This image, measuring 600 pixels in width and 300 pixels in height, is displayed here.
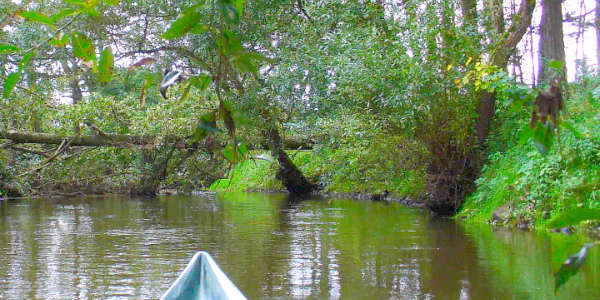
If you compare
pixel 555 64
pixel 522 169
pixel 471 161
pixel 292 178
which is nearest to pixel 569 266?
pixel 555 64

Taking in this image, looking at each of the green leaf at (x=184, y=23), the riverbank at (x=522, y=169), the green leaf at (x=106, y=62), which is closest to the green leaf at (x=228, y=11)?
the green leaf at (x=184, y=23)

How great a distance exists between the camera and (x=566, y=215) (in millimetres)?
1036

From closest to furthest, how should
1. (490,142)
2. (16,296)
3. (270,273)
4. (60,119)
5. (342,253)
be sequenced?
1. (16,296)
2. (270,273)
3. (342,253)
4. (490,142)
5. (60,119)

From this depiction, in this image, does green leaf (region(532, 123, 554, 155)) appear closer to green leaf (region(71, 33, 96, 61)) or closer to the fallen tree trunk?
green leaf (region(71, 33, 96, 61))

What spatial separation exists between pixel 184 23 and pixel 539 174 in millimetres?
8402

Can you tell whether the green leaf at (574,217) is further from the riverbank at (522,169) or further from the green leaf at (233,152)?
the riverbank at (522,169)

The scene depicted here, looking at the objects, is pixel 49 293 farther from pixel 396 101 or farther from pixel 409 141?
pixel 409 141

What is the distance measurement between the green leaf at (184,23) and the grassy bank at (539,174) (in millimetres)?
6336

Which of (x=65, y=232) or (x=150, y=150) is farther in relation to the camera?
(x=150, y=150)

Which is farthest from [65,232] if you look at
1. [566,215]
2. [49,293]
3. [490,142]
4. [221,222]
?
[566,215]

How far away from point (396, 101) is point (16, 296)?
611cm

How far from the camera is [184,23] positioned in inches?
48.4

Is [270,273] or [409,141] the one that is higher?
[409,141]

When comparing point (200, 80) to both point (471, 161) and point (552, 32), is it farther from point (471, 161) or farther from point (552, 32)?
point (552, 32)
